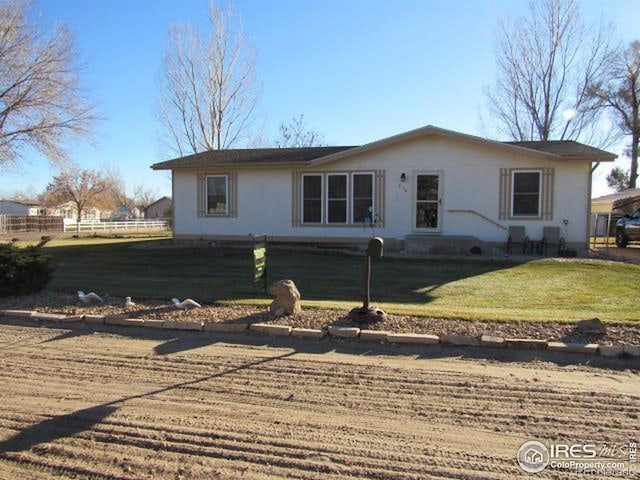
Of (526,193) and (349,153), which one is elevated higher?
(349,153)

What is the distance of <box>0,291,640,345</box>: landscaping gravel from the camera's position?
19.1 ft

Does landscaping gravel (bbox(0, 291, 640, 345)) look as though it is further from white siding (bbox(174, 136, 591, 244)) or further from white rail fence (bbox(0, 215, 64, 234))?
white rail fence (bbox(0, 215, 64, 234))

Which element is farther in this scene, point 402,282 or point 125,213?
point 125,213

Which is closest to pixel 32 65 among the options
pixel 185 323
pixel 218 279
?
pixel 218 279

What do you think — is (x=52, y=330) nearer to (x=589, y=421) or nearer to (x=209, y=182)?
(x=589, y=421)

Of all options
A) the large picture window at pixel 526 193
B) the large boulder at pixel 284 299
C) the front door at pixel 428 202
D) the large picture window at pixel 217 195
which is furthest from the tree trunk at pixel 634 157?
the large boulder at pixel 284 299

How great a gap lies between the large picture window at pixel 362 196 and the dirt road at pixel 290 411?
34.3 feet

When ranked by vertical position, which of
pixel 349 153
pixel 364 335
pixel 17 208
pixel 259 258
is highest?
pixel 349 153

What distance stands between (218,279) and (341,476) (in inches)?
310

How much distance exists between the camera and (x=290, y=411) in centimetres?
388

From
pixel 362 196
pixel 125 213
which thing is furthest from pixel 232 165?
pixel 125 213

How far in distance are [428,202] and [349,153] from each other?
3060 mm

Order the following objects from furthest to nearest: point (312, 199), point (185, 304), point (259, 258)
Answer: point (312, 199) → point (259, 258) → point (185, 304)

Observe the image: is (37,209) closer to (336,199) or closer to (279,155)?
(279,155)
